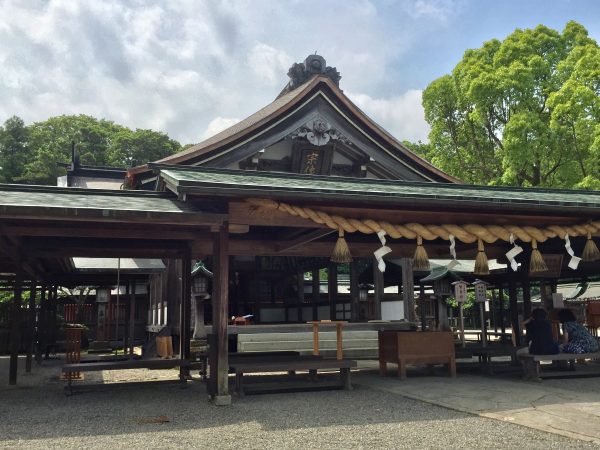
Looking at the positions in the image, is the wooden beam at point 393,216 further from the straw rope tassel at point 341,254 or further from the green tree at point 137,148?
the green tree at point 137,148

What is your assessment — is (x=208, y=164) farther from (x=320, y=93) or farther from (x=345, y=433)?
(x=345, y=433)

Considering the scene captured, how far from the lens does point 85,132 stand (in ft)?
187

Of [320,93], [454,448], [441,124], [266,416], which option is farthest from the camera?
[441,124]

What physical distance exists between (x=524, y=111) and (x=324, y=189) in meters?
18.9

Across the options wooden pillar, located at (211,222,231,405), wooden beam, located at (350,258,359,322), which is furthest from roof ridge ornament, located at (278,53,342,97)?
wooden pillar, located at (211,222,231,405)

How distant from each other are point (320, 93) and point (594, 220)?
8250mm

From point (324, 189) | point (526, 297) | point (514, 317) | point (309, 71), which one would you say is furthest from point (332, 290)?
point (324, 189)

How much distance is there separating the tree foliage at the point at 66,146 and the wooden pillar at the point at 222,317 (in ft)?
147

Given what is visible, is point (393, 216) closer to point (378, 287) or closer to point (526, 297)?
point (526, 297)

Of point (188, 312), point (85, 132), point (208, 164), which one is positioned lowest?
point (188, 312)

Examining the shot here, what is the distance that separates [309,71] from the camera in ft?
56.2

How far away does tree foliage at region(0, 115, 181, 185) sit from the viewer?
4819 centimetres

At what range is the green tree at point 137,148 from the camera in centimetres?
5475

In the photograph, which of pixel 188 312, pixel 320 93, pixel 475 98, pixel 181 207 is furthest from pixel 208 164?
pixel 475 98
